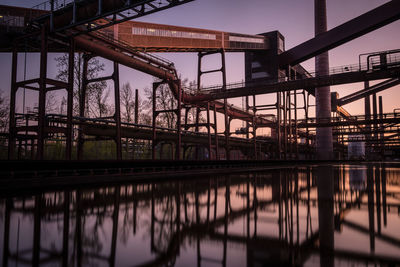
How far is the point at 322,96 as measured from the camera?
37.2 meters

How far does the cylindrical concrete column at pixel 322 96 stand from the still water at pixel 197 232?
3350cm

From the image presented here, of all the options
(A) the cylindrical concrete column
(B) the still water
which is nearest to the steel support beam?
(A) the cylindrical concrete column

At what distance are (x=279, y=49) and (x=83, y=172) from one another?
32.1 metres

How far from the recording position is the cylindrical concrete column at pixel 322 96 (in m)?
36.1

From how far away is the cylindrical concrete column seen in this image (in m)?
36.1

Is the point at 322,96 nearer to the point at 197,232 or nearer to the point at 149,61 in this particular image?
the point at 149,61

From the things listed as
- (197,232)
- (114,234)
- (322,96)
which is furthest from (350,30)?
(114,234)

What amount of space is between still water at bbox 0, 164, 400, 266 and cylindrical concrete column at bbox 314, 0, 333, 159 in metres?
33.5

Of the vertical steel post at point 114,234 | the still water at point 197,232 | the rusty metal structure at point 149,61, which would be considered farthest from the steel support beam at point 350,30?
the vertical steel post at point 114,234

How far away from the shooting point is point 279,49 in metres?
36.2

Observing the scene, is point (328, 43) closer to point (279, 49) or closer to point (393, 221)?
point (279, 49)

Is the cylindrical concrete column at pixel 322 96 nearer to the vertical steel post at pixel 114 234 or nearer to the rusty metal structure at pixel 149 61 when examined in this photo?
the rusty metal structure at pixel 149 61

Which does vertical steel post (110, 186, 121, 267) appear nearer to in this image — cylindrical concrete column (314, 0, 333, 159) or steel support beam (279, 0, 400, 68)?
steel support beam (279, 0, 400, 68)

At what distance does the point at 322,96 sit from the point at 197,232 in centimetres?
3815
